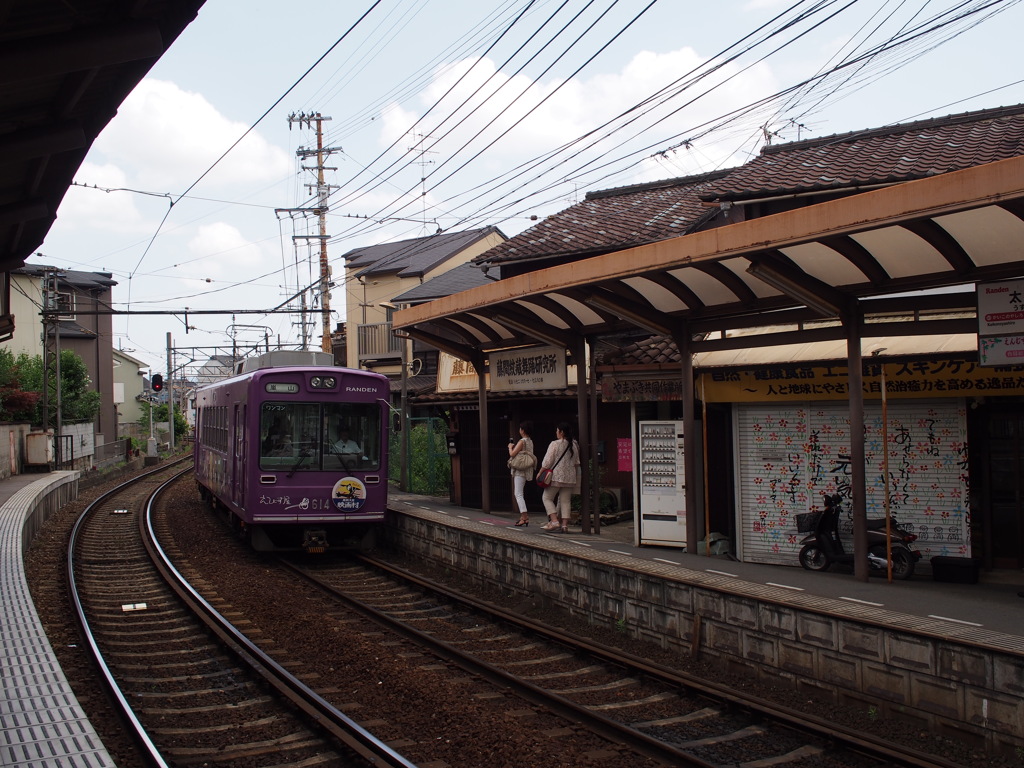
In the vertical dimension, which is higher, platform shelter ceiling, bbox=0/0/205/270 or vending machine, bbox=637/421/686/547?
platform shelter ceiling, bbox=0/0/205/270

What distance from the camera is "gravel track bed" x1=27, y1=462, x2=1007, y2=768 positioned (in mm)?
5746

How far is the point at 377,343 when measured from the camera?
101ft

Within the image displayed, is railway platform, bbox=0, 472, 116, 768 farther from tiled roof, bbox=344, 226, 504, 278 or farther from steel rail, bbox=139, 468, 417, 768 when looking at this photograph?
tiled roof, bbox=344, 226, 504, 278

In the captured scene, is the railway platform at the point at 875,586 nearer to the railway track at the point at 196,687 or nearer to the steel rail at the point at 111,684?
the railway track at the point at 196,687

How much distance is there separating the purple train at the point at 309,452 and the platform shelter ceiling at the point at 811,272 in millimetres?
2776

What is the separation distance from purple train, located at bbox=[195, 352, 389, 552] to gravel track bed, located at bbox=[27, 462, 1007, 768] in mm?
1011

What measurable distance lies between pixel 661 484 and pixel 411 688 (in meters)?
4.67

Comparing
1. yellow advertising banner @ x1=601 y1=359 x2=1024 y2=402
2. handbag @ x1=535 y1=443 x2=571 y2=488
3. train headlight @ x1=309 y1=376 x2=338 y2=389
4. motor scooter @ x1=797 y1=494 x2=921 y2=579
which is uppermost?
train headlight @ x1=309 y1=376 x2=338 y2=389

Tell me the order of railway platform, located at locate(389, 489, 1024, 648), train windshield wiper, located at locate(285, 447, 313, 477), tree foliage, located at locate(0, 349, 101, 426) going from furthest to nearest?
tree foliage, located at locate(0, 349, 101, 426) < train windshield wiper, located at locate(285, 447, 313, 477) < railway platform, located at locate(389, 489, 1024, 648)

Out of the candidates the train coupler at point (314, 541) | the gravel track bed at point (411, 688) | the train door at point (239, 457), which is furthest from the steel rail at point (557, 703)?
A: the train door at point (239, 457)

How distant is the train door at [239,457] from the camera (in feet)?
43.2

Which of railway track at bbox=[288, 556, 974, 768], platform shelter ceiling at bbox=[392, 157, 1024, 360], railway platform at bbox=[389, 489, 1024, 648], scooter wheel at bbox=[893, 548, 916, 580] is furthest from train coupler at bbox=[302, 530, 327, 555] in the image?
scooter wheel at bbox=[893, 548, 916, 580]

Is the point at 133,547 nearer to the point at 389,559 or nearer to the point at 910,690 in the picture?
the point at 389,559

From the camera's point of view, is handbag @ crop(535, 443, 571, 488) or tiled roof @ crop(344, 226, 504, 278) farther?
tiled roof @ crop(344, 226, 504, 278)
